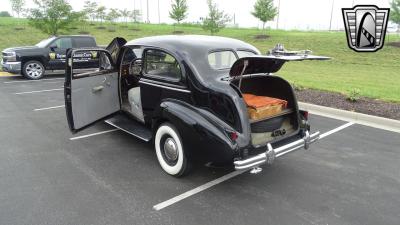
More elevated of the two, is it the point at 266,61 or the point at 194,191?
the point at 266,61

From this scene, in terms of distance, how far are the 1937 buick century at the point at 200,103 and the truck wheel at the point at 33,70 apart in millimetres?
8600

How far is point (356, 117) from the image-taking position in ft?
22.9

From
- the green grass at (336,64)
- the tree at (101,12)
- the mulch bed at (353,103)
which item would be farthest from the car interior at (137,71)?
the tree at (101,12)

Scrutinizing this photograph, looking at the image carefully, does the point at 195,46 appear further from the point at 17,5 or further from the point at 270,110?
the point at 17,5

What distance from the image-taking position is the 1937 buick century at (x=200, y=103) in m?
3.77

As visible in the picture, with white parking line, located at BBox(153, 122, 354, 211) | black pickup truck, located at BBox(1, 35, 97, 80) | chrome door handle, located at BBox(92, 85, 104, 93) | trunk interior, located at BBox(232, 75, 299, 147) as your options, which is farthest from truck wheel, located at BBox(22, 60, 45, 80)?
white parking line, located at BBox(153, 122, 354, 211)

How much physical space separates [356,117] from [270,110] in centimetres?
367

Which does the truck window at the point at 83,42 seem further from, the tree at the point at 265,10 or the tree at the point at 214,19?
the tree at the point at 265,10

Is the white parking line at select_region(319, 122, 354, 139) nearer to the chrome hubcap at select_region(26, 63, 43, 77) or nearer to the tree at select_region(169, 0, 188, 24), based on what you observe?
the chrome hubcap at select_region(26, 63, 43, 77)

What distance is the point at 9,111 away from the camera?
25.1ft

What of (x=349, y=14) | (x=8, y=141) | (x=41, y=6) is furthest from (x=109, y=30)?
(x=8, y=141)

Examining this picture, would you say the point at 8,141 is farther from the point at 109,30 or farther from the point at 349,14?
the point at 109,30

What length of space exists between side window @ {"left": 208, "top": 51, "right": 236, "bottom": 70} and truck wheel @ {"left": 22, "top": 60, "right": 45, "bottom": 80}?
10.5 metres

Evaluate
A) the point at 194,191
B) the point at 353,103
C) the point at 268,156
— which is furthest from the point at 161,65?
the point at 353,103
